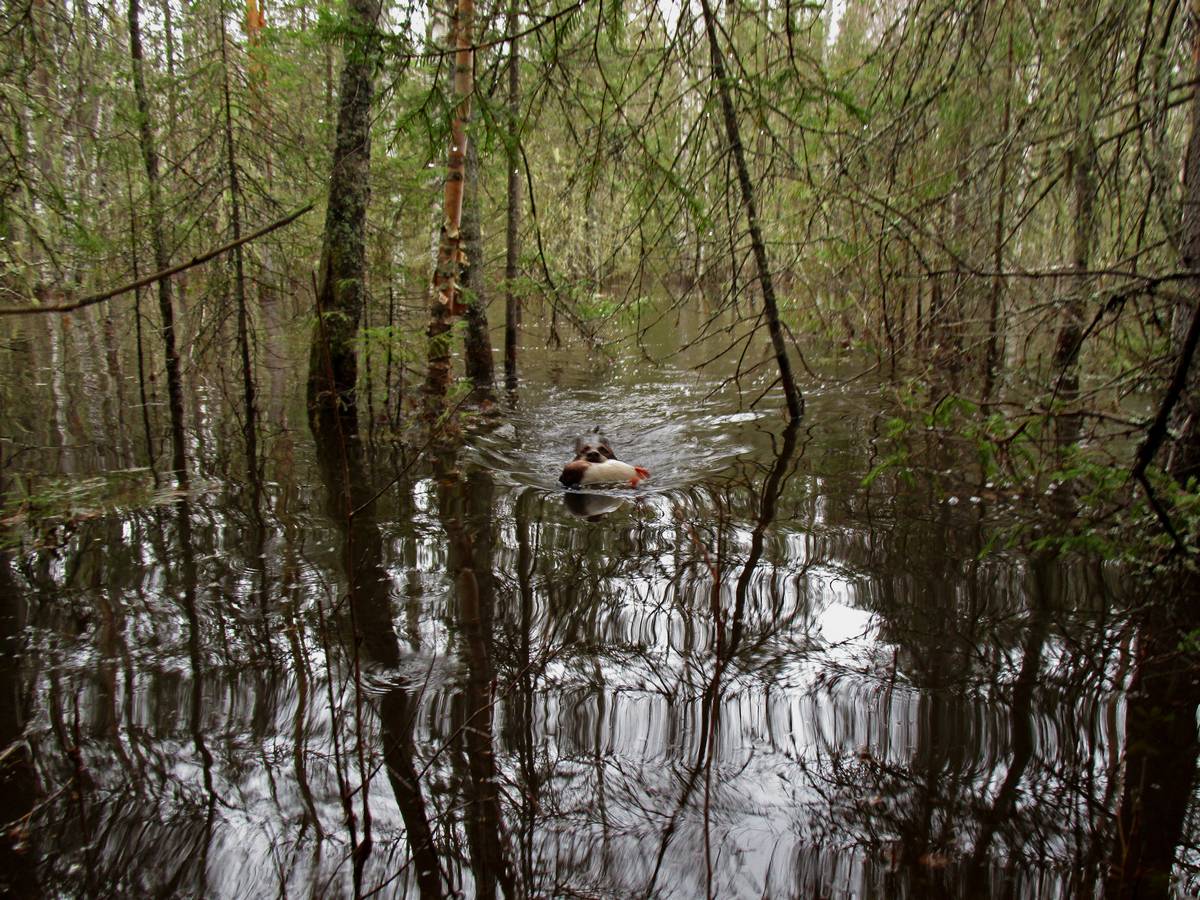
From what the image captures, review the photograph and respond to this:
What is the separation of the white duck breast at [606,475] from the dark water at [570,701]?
720mm

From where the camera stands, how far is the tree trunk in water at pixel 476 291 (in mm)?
11828

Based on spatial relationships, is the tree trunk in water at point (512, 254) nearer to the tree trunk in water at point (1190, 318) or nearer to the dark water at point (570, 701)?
the dark water at point (570, 701)

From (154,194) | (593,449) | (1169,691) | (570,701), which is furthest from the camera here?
(154,194)

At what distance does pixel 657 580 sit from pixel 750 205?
10.2 ft

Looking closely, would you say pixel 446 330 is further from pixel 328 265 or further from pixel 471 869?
pixel 471 869

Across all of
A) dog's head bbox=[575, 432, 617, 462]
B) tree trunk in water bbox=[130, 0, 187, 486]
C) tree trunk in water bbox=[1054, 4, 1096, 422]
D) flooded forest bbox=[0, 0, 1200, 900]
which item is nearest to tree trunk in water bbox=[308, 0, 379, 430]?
flooded forest bbox=[0, 0, 1200, 900]

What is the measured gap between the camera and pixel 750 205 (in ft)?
20.6

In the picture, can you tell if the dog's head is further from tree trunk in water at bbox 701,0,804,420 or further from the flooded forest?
tree trunk in water at bbox 701,0,804,420

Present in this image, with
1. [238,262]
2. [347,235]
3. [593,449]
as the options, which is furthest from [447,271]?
[593,449]

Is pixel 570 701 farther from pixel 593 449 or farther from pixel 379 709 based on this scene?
pixel 593 449

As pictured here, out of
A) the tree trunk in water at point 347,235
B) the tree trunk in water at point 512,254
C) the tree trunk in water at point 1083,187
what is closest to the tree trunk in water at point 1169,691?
the tree trunk in water at point 1083,187

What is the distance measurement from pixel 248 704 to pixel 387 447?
18.5 ft

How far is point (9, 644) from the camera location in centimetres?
433

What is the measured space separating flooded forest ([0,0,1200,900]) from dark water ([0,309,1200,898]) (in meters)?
0.02
